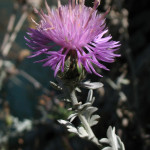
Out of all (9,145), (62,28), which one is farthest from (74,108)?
(9,145)

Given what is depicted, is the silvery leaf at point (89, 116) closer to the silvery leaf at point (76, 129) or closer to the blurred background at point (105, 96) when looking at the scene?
the silvery leaf at point (76, 129)

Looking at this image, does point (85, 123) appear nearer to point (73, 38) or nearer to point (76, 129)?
point (76, 129)

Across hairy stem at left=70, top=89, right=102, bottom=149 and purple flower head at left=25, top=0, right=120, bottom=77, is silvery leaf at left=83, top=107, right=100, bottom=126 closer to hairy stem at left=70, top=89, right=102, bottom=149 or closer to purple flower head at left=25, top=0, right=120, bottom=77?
hairy stem at left=70, top=89, right=102, bottom=149

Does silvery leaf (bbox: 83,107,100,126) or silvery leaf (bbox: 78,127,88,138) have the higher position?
silvery leaf (bbox: 83,107,100,126)

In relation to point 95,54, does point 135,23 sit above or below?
above

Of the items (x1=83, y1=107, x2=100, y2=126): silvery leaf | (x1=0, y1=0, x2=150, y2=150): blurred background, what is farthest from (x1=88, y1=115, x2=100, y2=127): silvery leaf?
(x1=0, y1=0, x2=150, y2=150): blurred background

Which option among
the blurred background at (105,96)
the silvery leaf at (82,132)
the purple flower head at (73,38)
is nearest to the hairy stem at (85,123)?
the silvery leaf at (82,132)

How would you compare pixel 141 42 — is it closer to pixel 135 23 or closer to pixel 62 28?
pixel 135 23

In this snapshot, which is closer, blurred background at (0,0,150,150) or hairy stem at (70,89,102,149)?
hairy stem at (70,89,102,149)
